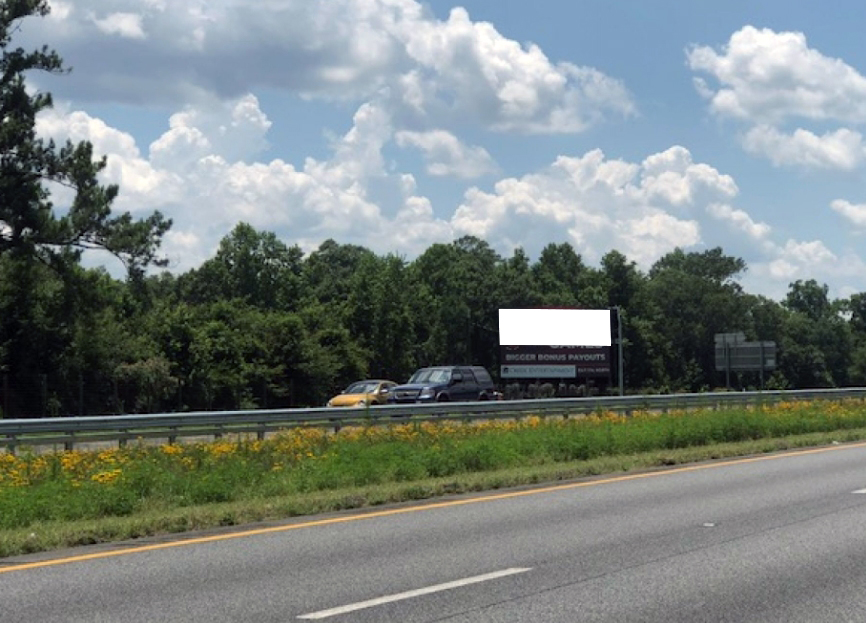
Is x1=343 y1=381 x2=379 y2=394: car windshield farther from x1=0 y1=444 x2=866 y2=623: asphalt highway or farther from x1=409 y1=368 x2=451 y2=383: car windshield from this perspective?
x1=0 y1=444 x2=866 y2=623: asphalt highway

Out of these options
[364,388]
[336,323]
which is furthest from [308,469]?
[336,323]

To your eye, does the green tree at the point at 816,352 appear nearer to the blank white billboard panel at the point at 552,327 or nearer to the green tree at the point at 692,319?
the green tree at the point at 692,319

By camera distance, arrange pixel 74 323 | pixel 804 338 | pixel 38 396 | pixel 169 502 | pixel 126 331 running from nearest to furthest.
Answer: pixel 169 502, pixel 38 396, pixel 74 323, pixel 126 331, pixel 804 338

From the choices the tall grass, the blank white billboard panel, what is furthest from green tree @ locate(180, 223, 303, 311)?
the tall grass

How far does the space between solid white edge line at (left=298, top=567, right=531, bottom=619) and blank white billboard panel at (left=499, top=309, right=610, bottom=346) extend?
5498 centimetres

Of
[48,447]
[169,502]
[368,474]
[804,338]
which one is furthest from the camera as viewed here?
[804,338]

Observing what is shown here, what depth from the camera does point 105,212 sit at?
145ft

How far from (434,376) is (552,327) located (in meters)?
26.3

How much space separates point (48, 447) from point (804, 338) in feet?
419

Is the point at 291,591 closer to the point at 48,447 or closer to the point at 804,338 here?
the point at 48,447

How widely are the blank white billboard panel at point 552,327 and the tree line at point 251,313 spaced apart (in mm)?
9262

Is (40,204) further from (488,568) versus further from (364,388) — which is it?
(488,568)

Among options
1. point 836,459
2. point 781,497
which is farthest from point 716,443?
point 781,497

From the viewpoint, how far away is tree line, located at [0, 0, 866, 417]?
43562mm
